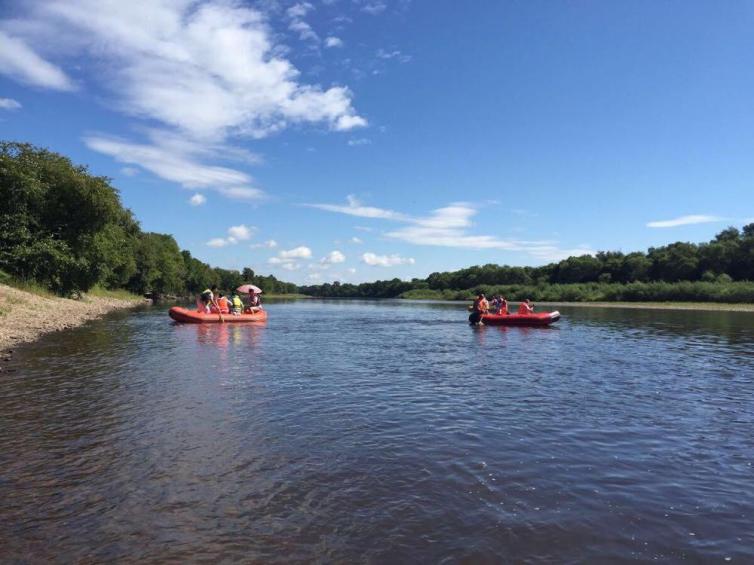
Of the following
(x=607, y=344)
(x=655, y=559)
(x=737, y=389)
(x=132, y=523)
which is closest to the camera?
(x=655, y=559)

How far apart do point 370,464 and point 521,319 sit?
88.0 feet

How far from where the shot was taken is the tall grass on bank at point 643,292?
66.2m

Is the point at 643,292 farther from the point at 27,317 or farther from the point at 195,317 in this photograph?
the point at 27,317

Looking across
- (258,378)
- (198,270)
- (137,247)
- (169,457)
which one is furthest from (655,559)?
(198,270)

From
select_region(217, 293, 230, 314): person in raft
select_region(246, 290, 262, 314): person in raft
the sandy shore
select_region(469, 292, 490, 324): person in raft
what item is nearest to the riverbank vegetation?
select_region(469, 292, 490, 324): person in raft

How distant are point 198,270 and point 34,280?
84.3 metres

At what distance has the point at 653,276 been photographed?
312 ft

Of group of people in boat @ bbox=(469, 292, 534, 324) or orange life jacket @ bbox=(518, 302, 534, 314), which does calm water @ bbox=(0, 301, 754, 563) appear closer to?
group of people in boat @ bbox=(469, 292, 534, 324)

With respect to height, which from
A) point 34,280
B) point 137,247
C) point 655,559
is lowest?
point 655,559

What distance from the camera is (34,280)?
37625 millimetres

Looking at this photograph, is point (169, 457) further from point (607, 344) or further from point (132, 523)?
point (607, 344)

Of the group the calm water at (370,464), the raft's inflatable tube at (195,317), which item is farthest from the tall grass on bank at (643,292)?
the raft's inflatable tube at (195,317)

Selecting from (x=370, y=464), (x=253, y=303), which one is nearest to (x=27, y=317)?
(x=253, y=303)

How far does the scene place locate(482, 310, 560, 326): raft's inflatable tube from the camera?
106 feet
